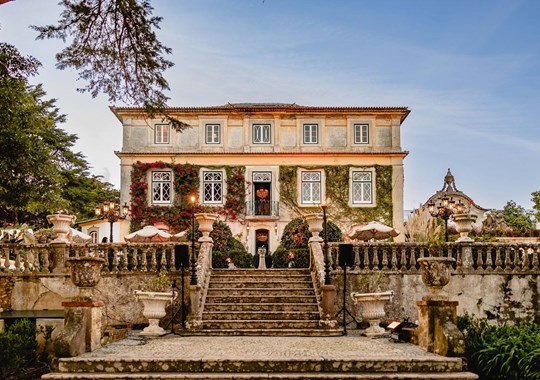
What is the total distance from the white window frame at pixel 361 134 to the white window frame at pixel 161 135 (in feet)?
31.8

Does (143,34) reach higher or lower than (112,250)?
higher

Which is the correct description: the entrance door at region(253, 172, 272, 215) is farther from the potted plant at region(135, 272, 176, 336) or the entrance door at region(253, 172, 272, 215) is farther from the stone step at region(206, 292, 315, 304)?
the potted plant at region(135, 272, 176, 336)

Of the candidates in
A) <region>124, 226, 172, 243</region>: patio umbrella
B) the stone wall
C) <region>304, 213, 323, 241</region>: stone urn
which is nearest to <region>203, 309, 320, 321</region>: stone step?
the stone wall

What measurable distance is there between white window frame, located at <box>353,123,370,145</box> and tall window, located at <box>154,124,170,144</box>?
9.75 meters

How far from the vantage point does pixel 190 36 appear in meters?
10.3

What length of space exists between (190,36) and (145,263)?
6.55m

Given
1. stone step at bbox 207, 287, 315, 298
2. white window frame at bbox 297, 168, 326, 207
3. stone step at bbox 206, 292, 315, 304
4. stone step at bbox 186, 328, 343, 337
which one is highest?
white window frame at bbox 297, 168, 326, 207

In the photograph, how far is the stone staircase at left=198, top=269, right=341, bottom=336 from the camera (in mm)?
12891

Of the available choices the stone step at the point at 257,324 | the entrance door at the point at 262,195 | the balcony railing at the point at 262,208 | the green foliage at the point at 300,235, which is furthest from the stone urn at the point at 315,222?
the entrance door at the point at 262,195

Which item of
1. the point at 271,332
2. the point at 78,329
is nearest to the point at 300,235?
the point at 271,332

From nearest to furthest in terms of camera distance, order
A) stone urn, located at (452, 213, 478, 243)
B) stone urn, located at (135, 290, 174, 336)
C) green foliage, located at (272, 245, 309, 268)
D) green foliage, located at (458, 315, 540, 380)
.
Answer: green foliage, located at (458, 315, 540, 380)
stone urn, located at (135, 290, 174, 336)
stone urn, located at (452, 213, 478, 243)
green foliage, located at (272, 245, 309, 268)

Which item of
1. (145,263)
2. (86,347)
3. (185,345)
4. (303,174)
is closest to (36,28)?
(86,347)

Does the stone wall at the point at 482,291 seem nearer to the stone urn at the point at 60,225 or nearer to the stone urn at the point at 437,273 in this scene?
the stone urn at the point at 437,273

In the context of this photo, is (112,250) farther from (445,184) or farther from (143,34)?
(445,184)
